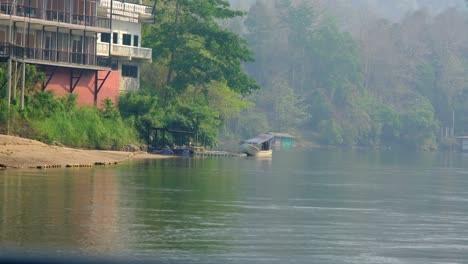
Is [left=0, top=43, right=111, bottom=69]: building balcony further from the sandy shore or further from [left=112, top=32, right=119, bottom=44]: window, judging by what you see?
the sandy shore

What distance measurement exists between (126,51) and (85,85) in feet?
27.2

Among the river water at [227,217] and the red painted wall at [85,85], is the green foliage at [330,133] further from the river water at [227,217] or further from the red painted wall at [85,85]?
the river water at [227,217]

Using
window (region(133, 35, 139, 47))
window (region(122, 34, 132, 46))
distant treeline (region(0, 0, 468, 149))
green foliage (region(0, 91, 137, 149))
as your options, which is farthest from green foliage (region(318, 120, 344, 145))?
green foliage (region(0, 91, 137, 149))

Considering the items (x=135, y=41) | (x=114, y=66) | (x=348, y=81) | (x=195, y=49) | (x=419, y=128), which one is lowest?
(x=419, y=128)

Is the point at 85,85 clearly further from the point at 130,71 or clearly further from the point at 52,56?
the point at 130,71

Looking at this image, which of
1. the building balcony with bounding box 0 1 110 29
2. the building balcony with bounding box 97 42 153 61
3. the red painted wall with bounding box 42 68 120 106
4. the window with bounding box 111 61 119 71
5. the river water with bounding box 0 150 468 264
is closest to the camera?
the river water with bounding box 0 150 468 264

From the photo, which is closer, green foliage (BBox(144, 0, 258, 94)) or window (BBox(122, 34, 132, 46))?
window (BBox(122, 34, 132, 46))

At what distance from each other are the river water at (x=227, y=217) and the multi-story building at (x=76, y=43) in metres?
19.1

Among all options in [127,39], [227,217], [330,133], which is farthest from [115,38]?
[330,133]

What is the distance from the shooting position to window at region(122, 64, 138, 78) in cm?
8994

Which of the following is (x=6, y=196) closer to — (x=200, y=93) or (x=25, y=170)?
(x=25, y=170)

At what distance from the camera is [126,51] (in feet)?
289

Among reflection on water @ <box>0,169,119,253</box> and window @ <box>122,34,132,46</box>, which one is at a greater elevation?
window @ <box>122,34,132,46</box>

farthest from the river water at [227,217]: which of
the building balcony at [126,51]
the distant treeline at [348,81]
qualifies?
the distant treeline at [348,81]
